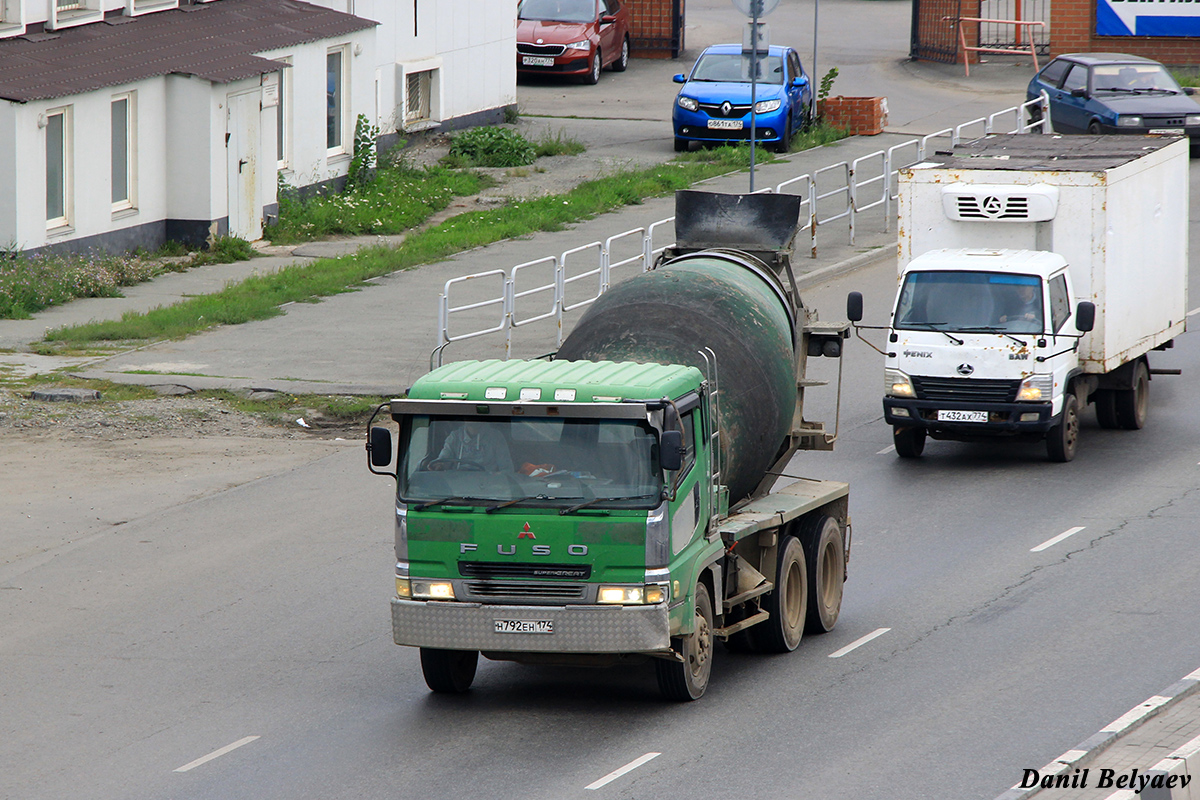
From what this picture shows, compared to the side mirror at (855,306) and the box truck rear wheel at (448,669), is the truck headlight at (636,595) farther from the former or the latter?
the side mirror at (855,306)

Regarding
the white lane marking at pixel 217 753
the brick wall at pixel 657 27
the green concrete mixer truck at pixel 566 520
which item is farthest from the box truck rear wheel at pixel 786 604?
the brick wall at pixel 657 27

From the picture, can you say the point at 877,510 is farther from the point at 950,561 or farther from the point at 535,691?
the point at 535,691

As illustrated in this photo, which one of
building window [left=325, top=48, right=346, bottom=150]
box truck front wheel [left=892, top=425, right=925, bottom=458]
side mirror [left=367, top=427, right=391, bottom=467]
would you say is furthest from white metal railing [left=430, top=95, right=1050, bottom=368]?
building window [left=325, top=48, right=346, bottom=150]

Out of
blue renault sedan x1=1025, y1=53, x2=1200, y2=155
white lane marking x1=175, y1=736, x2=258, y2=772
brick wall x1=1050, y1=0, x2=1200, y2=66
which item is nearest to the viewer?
white lane marking x1=175, y1=736, x2=258, y2=772

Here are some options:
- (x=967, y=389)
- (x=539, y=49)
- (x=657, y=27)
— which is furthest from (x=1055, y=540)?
(x=657, y=27)

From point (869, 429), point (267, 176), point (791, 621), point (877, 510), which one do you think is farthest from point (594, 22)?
point (791, 621)

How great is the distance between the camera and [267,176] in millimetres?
28125

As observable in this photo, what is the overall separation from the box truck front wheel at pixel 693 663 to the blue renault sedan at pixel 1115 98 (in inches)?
935

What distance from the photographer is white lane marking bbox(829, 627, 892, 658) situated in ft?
41.4

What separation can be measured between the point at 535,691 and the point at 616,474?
1.85 m

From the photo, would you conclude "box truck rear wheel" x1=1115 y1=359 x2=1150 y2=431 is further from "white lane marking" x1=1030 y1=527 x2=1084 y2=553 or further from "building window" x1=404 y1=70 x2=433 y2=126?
"building window" x1=404 y1=70 x2=433 y2=126

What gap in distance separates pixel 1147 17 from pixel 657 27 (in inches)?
487

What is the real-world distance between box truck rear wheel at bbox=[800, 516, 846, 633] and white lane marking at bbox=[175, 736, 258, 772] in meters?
4.11

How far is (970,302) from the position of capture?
1831 cm
